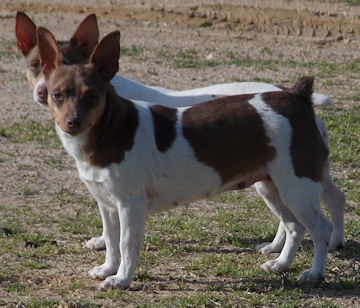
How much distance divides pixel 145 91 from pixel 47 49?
199 centimetres

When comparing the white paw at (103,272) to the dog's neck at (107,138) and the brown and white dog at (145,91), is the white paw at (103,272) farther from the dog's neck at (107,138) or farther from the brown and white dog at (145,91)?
→ the dog's neck at (107,138)

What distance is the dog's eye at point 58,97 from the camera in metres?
6.47

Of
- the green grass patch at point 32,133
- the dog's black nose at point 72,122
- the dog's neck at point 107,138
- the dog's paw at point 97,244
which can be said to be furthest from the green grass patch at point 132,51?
the dog's black nose at point 72,122

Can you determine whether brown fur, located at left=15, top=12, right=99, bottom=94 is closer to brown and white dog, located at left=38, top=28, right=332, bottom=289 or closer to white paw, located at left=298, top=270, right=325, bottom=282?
brown and white dog, located at left=38, top=28, right=332, bottom=289

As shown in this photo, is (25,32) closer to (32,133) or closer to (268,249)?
(268,249)

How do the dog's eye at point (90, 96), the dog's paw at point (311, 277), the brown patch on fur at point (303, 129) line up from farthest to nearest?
the dog's paw at point (311, 277), the brown patch on fur at point (303, 129), the dog's eye at point (90, 96)

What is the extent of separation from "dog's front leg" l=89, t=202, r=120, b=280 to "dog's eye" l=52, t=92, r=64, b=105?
0.89 meters

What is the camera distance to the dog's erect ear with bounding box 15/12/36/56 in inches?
314

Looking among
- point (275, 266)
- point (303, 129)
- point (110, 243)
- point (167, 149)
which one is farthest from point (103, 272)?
point (303, 129)

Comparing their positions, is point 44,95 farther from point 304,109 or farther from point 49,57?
point 304,109

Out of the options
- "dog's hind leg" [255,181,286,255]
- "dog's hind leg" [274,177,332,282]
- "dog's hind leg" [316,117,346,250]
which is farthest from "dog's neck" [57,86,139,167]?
"dog's hind leg" [316,117,346,250]

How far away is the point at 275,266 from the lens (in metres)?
7.28

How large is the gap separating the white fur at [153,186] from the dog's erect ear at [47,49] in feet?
1.37

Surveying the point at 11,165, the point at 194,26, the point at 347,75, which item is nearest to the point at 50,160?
the point at 11,165
